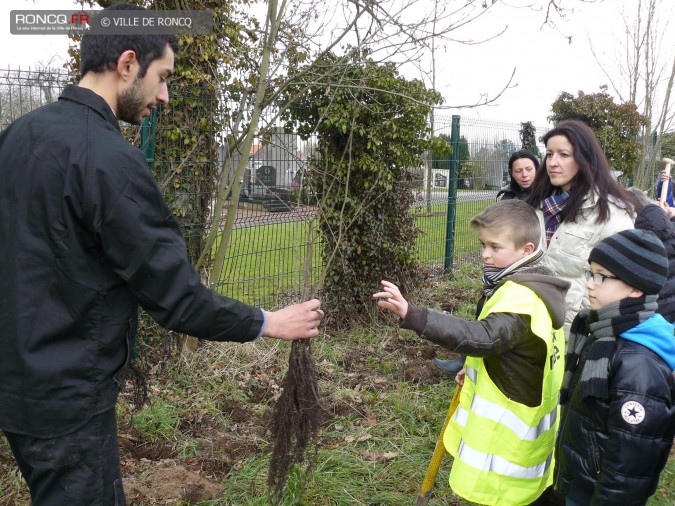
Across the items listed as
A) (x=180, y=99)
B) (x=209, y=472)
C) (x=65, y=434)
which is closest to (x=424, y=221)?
(x=180, y=99)

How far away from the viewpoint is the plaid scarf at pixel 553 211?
363 centimetres

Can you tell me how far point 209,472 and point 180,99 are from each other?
3.00m

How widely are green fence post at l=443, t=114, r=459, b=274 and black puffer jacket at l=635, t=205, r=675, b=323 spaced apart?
15.1 ft

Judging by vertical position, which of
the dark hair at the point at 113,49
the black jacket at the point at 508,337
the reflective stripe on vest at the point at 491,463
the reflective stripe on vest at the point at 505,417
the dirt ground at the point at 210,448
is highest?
the dark hair at the point at 113,49

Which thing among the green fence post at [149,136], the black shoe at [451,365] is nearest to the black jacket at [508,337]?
the black shoe at [451,365]

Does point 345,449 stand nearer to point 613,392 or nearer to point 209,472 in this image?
point 209,472

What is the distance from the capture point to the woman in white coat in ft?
11.4

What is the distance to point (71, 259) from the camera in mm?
1716

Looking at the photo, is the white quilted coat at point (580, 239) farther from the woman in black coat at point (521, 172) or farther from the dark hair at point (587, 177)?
the woman in black coat at point (521, 172)

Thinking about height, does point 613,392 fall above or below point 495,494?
above

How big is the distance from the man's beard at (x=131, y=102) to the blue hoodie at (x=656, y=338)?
6.66 ft

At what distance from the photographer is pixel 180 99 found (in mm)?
4770

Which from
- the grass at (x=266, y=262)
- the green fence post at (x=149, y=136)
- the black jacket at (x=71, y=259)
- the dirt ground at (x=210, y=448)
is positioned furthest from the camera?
the grass at (x=266, y=262)

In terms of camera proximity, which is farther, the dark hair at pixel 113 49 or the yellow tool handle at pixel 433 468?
the yellow tool handle at pixel 433 468
